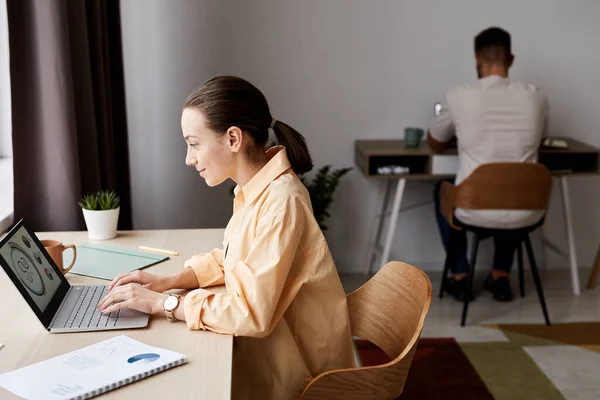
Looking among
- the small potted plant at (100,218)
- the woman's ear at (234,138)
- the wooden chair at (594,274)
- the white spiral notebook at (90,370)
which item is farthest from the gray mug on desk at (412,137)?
the white spiral notebook at (90,370)

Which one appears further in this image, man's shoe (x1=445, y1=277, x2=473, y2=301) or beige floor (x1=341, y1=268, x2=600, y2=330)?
man's shoe (x1=445, y1=277, x2=473, y2=301)

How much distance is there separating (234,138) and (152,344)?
445 mm

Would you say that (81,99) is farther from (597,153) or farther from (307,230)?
(597,153)

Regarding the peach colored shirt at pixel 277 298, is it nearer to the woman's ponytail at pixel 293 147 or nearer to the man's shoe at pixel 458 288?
the woman's ponytail at pixel 293 147

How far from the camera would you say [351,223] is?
3914 mm

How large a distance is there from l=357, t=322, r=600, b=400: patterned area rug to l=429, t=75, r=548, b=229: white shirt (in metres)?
0.49

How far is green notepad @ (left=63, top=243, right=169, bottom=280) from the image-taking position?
1704 millimetres

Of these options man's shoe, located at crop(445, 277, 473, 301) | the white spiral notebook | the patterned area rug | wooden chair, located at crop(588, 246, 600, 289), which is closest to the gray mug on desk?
man's shoe, located at crop(445, 277, 473, 301)

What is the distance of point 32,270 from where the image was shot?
144 cm

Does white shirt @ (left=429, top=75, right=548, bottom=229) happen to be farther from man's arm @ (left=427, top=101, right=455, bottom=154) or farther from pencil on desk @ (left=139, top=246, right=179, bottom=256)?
pencil on desk @ (left=139, top=246, right=179, bottom=256)

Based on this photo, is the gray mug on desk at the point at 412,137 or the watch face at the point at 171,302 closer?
the watch face at the point at 171,302

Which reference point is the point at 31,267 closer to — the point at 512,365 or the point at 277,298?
the point at 277,298

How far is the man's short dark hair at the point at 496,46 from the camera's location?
319 cm

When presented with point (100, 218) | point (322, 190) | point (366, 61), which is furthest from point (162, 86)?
point (100, 218)
